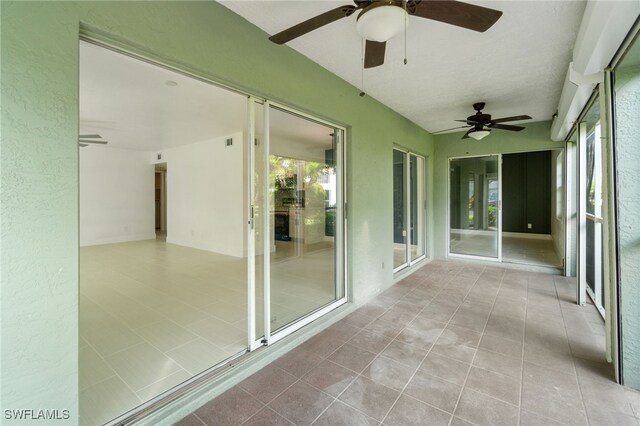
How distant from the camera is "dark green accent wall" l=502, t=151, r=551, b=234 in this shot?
8531mm

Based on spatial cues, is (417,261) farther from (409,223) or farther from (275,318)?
(275,318)

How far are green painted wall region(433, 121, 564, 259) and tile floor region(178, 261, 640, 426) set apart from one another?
2669mm

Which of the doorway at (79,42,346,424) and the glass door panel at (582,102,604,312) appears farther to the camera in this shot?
the glass door panel at (582,102,604,312)

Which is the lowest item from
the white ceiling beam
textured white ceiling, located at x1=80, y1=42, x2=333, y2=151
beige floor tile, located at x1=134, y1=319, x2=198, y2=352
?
beige floor tile, located at x1=134, y1=319, x2=198, y2=352

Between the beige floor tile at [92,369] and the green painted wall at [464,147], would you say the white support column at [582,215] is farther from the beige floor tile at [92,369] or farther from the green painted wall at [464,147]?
the beige floor tile at [92,369]

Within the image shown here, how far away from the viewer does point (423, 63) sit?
282cm

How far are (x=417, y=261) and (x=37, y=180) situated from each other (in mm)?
5311

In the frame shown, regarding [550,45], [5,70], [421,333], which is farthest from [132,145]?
[550,45]

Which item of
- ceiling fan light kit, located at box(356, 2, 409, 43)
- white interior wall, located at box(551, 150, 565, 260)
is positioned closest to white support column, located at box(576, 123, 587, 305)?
white interior wall, located at box(551, 150, 565, 260)

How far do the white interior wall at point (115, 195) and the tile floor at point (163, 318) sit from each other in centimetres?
269

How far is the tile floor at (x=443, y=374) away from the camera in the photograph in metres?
1.74

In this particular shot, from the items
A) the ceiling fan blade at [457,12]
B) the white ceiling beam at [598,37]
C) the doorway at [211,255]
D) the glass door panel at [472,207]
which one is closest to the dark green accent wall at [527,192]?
the glass door panel at [472,207]

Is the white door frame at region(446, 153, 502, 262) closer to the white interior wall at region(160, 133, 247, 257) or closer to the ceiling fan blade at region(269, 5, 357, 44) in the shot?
the white interior wall at region(160, 133, 247, 257)

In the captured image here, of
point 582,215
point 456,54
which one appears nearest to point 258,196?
point 456,54
